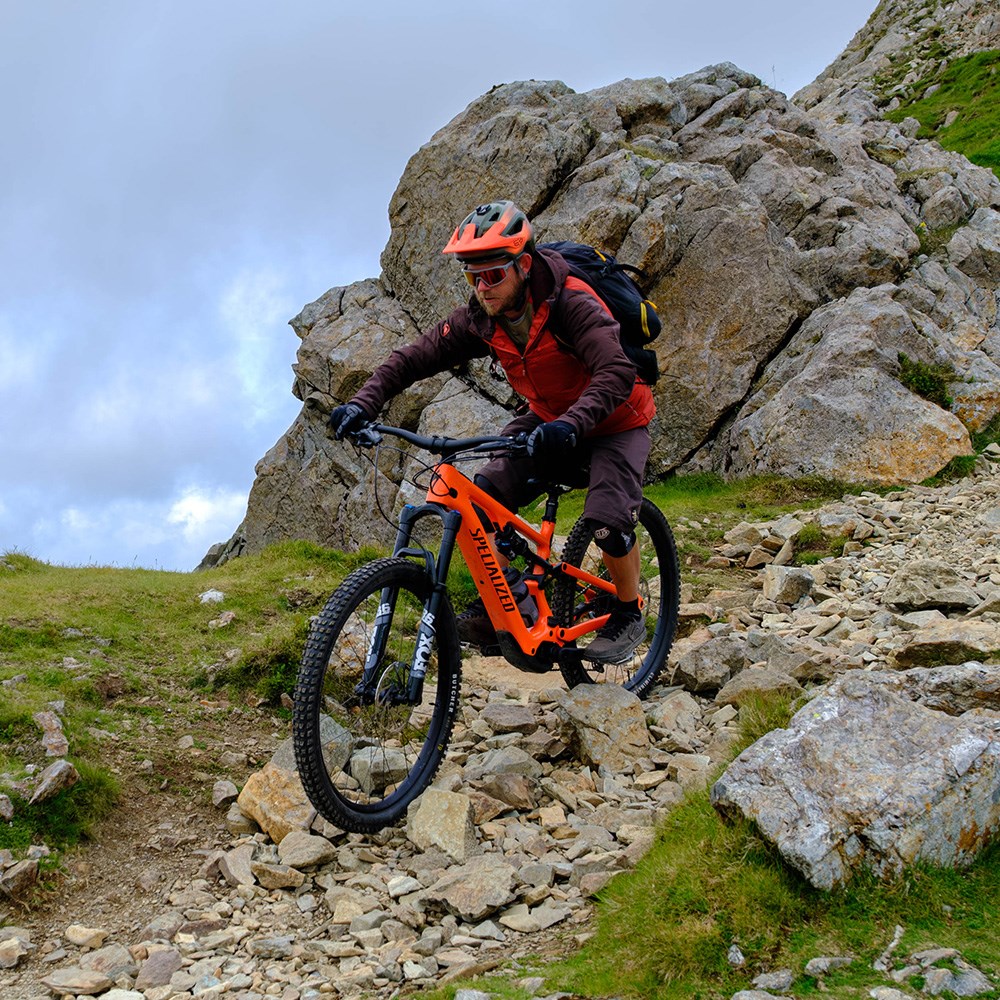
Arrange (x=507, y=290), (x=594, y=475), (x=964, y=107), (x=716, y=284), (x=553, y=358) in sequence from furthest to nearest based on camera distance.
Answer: (x=964, y=107) → (x=716, y=284) → (x=594, y=475) → (x=553, y=358) → (x=507, y=290)

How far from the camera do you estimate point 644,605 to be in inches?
323

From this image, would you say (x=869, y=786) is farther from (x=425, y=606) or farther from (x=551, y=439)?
(x=425, y=606)

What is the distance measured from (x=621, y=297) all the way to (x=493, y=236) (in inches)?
51.0

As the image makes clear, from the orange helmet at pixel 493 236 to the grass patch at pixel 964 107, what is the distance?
45.2 metres

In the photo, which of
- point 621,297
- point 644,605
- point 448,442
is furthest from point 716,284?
point 448,442

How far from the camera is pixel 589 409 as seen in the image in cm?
588

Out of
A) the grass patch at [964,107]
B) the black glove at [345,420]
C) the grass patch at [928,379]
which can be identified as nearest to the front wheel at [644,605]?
the black glove at [345,420]

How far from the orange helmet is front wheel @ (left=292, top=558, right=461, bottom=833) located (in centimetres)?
215

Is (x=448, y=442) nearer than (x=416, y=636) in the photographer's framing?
No

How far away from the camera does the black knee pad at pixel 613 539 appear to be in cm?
682

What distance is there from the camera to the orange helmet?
5918 mm

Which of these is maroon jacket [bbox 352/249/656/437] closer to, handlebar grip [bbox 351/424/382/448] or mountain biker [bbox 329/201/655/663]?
mountain biker [bbox 329/201/655/663]

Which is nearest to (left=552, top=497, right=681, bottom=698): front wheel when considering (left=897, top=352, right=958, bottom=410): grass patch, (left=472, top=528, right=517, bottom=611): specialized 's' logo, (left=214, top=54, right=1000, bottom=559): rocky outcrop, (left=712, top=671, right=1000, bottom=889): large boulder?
(left=472, top=528, right=517, bottom=611): specialized 's' logo

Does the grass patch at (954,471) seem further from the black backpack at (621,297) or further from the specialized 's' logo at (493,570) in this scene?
the specialized 's' logo at (493,570)
